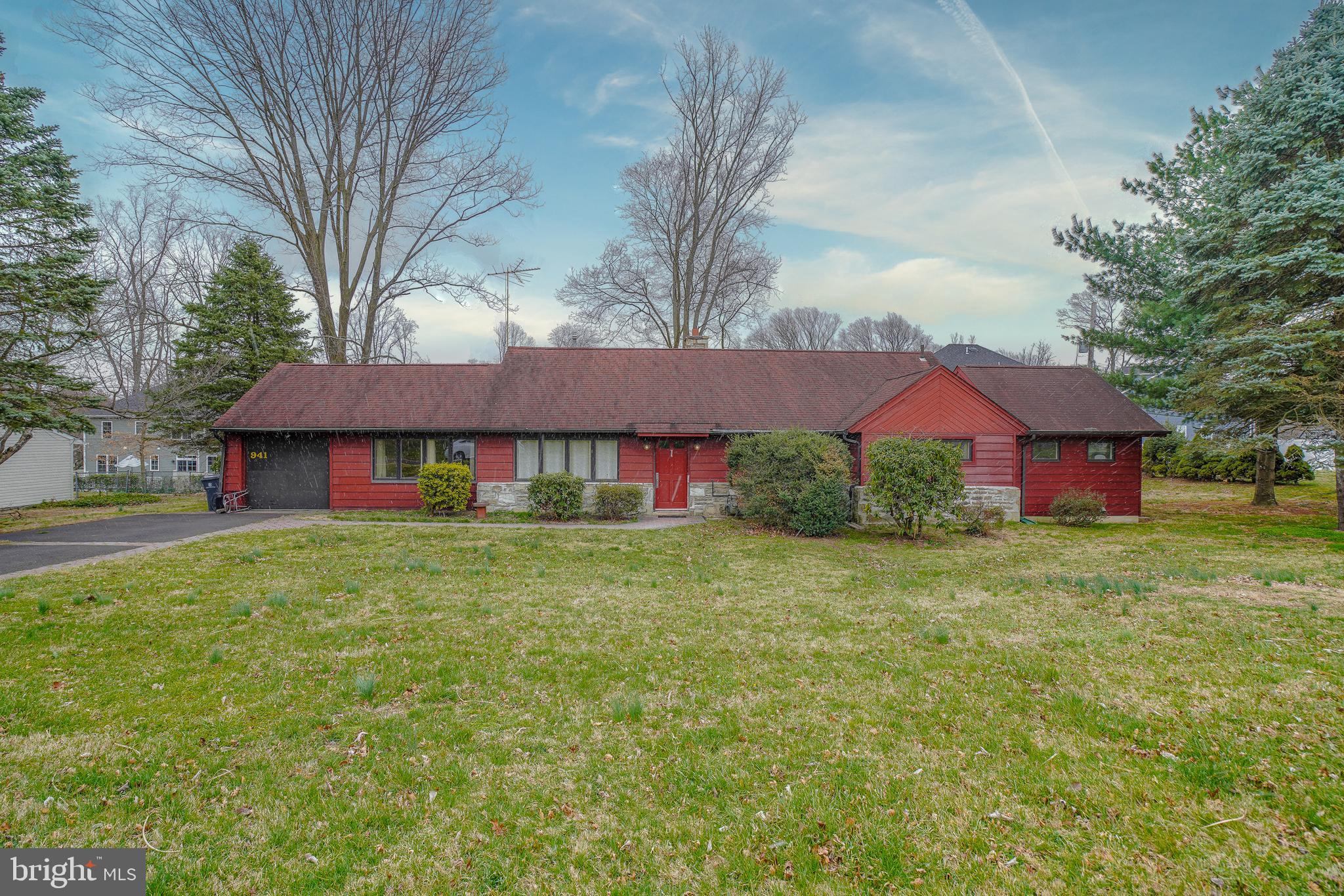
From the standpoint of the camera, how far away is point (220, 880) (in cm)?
270

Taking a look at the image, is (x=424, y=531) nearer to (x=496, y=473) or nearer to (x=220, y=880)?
(x=496, y=473)

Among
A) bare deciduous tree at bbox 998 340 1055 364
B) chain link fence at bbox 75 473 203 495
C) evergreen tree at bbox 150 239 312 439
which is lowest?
chain link fence at bbox 75 473 203 495

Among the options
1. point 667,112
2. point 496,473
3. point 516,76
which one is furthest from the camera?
point 667,112

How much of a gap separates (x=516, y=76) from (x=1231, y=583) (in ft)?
84.4

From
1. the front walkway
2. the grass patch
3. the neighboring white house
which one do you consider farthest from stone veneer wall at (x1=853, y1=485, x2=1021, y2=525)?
the neighboring white house

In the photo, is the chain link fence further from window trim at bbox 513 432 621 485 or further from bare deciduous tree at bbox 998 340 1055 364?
bare deciduous tree at bbox 998 340 1055 364

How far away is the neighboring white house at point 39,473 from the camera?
2088 cm

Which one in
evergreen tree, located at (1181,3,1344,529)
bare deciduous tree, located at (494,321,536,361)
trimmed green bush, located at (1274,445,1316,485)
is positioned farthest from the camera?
bare deciduous tree, located at (494,321,536,361)

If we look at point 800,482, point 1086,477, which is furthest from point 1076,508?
point 800,482

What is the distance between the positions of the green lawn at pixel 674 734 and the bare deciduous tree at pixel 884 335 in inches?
1867

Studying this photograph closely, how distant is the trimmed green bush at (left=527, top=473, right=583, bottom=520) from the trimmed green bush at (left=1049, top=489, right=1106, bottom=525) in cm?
1388

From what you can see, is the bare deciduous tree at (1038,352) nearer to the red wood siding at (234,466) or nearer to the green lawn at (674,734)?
the green lawn at (674,734)

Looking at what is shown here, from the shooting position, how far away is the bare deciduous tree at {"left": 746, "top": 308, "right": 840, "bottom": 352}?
5103cm

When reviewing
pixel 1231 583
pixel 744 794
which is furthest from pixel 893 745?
pixel 1231 583
